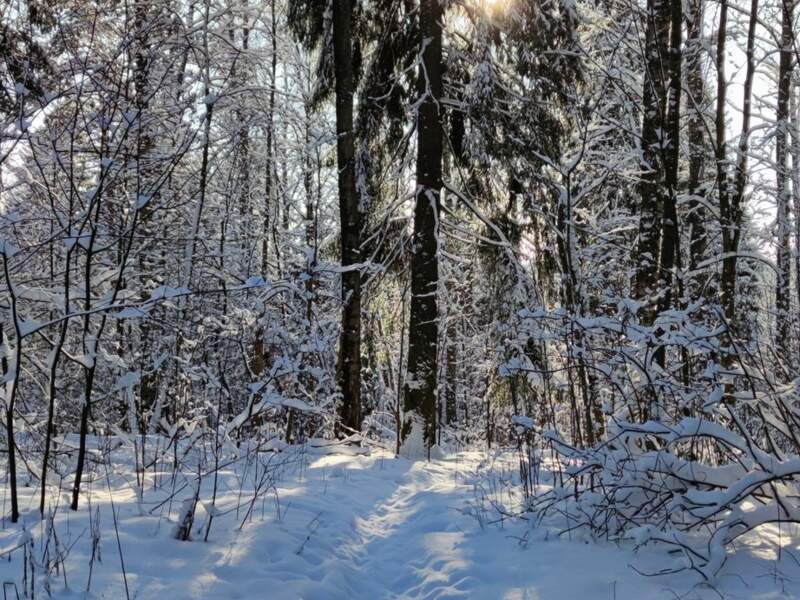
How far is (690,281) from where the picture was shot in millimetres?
14594

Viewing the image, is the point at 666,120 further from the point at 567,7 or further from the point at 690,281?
the point at 690,281

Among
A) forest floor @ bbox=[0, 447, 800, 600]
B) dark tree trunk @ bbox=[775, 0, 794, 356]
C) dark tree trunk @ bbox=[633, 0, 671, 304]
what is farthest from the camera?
dark tree trunk @ bbox=[775, 0, 794, 356]

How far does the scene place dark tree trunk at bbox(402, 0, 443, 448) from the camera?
27.8ft

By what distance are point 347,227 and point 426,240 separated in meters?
1.17

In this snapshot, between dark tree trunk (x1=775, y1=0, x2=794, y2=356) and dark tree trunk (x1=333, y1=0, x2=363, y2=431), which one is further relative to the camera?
dark tree trunk (x1=775, y1=0, x2=794, y2=356)

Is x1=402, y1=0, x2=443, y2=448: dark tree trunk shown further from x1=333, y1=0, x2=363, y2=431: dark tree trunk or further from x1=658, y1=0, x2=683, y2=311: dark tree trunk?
x1=658, y1=0, x2=683, y2=311: dark tree trunk

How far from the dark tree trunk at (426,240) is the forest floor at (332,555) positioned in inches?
126

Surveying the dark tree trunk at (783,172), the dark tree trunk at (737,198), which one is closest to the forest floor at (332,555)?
the dark tree trunk at (737,198)

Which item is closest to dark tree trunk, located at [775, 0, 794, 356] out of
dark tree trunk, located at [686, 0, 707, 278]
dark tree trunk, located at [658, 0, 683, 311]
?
dark tree trunk, located at [686, 0, 707, 278]

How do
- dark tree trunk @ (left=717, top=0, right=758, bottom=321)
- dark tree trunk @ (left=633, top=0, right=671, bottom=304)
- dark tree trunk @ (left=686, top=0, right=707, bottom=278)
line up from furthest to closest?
1. dark tree trunk @ (left=686, top=0, right=707, bottom=278)
2. dark tree trunk @ (left=717, top=0, right=758, bottom=321)
3. dark tree trunk @ (left=633, top=0, right=671, bottom=304)

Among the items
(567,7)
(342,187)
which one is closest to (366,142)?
(342,187)

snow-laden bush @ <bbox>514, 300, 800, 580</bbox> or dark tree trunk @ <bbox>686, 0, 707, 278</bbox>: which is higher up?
dark tree trunk @ <bbox>686, 0, 707, 278</bbox>

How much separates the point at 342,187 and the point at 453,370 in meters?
17.6

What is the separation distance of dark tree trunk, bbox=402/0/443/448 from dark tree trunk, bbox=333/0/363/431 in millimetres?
784
